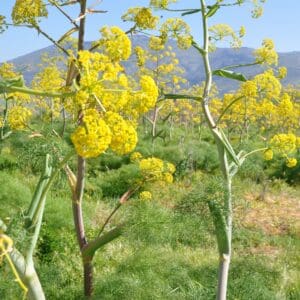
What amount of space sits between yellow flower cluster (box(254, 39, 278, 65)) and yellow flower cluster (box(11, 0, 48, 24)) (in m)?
1.62

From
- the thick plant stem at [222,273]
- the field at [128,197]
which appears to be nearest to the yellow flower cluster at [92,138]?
the field at [128,197]

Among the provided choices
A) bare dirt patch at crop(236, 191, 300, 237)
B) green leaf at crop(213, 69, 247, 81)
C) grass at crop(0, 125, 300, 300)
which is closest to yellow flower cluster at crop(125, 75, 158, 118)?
grass at crop(0, 125, 300, 300)

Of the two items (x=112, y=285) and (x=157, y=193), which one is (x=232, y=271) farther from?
(x=157, y=193)

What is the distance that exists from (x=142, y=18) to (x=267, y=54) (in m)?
1.07

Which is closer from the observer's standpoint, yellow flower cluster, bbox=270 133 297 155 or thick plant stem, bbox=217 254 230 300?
thick plant stem, bbox=217 254 230 300

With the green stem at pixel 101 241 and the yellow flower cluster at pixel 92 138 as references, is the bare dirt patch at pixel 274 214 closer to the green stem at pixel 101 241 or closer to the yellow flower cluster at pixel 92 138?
the green stem at pixel 101 241

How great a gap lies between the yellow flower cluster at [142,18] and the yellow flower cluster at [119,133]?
112cm

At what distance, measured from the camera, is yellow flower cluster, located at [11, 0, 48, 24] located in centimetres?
295

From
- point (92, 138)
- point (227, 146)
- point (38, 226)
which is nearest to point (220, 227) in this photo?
point (227, 146)

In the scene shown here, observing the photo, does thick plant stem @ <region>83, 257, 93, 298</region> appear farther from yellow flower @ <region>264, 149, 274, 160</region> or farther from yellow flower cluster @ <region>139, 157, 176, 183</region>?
yellow flower @ <region>264, 149, 274, 160</region>

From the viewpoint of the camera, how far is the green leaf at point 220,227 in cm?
359

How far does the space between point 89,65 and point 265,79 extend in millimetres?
2178

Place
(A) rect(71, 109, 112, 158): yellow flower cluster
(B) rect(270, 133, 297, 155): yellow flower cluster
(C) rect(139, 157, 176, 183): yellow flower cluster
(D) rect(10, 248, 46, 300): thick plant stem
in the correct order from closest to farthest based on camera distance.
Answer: (A) rect(71, 109, 112, 158): yellow flower cluster
(D) rect(10, 248, 46, 300): thick plant stem
(B) rect(270, 133, 297, 155): yellow flower cluster
(C) rect(139, 157, 176, 183): yellow flower cluster

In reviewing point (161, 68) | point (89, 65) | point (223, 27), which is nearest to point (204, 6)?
point (223, 27)
